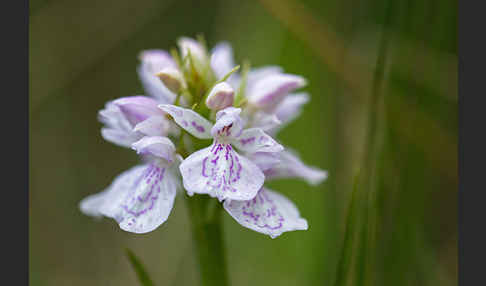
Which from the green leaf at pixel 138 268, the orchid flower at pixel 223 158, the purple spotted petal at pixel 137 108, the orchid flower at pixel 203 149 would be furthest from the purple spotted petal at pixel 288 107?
the green leaf at pixel 138 268

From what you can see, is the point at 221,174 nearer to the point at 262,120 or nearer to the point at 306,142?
the point at 262,120

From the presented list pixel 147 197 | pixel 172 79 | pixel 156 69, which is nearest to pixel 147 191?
pixel 147 197

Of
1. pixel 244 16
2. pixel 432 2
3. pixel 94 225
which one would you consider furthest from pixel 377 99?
pixel 94 225

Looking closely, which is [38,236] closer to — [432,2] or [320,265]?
[320,265]

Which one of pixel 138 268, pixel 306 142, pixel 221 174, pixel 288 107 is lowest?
pixel 138 268

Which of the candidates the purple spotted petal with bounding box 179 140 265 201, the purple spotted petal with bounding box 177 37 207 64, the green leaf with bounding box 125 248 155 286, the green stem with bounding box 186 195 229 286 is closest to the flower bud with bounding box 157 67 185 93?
the purple spotted petal with bounding box 177 37 207 64

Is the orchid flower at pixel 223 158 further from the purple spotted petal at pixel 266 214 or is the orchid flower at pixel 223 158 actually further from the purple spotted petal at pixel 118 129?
the purple spotted petal at pixel 118 129
